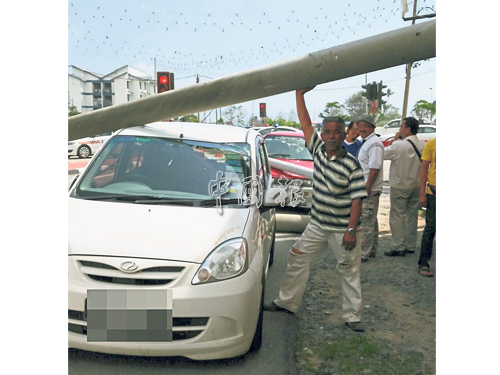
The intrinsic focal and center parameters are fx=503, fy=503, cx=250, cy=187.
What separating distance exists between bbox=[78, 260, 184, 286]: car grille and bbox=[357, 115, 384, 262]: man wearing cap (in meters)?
3.58

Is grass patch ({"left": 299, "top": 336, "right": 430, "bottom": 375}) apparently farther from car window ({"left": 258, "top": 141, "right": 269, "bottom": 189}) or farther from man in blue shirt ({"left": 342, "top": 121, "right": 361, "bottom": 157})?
man in blue shirt ({"left": 342, "top": 121, "right": 361, "bottom": 157})

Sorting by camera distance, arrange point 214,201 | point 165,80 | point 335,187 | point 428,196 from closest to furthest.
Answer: point 214,201
point 335,187
point 428,196
point 165,80

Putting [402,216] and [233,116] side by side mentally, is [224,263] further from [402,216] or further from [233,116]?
[233,116]

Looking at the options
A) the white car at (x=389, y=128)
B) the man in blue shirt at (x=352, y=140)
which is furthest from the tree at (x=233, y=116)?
the man in blue shirt at (x=352, y=140)

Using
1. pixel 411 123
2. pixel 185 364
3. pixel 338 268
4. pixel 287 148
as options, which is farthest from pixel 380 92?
pixel 185 364

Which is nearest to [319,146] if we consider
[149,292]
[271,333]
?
[271,333]

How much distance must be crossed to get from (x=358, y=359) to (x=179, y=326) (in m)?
1.39

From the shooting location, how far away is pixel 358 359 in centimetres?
366

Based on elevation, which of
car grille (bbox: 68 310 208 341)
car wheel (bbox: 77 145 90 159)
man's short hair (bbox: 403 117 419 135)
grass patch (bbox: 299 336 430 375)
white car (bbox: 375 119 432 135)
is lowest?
grass patch (bbox: 299 336 430 375)

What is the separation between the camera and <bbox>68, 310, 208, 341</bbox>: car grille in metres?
3.12

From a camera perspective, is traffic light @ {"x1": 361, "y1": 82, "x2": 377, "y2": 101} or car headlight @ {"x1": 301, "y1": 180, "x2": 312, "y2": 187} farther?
traffic light @ {"x1": 361, "y1": 82, "x2": 377, "y2": 101}

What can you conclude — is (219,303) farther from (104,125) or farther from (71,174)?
(71,174)

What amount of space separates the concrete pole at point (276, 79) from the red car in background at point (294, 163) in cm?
280

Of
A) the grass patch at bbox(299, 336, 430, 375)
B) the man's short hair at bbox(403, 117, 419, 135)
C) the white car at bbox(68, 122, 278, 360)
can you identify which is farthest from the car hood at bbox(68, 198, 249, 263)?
the man's short hair at bbox(403, 117, 419, 135)
